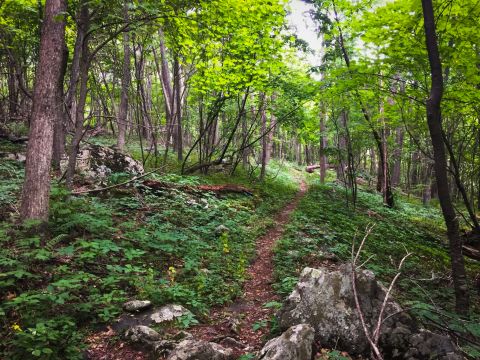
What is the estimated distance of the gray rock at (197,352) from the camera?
3.63 meters

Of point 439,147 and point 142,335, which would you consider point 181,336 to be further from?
point 439,147

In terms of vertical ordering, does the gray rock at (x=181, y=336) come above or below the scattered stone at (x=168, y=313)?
below

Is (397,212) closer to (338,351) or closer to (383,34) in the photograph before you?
(383,34)

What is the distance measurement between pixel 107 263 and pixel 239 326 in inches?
104

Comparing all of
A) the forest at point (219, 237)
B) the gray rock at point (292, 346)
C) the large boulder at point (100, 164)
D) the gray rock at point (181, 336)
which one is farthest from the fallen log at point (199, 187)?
the gray rock at point (292, 346)

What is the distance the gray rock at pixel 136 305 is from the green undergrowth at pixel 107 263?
0.35 feet

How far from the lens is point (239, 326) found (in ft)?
15.8

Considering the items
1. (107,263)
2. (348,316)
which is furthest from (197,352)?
(107,263)

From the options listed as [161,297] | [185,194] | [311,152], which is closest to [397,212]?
[185,194]

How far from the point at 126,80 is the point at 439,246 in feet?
43.7

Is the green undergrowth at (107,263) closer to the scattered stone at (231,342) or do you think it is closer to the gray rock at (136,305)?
the gray rock at (136,305)

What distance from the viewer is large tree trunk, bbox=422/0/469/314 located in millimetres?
4844

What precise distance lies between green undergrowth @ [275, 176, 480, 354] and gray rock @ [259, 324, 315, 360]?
4.35 ft

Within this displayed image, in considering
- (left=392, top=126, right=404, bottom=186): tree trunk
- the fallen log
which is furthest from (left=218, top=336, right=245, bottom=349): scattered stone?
(left=392, top=126, right=404, bottom=186): tree trunk
